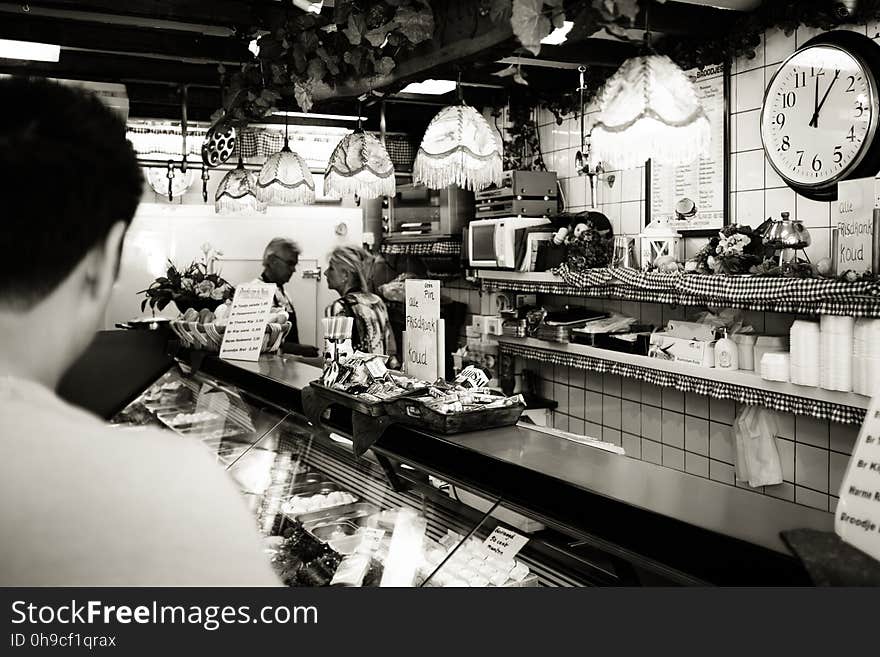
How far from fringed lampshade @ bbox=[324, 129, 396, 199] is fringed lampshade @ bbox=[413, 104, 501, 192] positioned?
520mm

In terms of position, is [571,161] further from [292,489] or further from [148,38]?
[292,489]

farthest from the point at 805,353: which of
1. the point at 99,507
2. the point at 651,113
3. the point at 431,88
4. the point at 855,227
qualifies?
the point at 431,88

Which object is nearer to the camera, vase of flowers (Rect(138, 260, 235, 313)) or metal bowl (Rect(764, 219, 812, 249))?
metal bowl (Rect(764, 219, 812, 249))

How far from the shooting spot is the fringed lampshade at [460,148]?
3699mm

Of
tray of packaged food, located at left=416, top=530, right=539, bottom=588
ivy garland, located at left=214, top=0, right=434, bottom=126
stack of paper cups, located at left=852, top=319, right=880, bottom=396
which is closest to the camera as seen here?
tray of packaged food, located at left=416, top=530, right=539, bottom=588

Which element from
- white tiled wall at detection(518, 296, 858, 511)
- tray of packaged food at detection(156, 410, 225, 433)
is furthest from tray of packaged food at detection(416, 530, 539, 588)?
white tiled wall at detection(518, 296, 858, 511)

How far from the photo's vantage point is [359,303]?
5824mm

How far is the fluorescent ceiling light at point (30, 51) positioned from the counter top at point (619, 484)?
463 cm

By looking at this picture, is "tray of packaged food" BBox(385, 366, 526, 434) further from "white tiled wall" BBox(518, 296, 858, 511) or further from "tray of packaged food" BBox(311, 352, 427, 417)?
"white tiled wall" BBox(518, 296, 858, 511)

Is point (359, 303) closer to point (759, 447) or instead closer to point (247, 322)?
point (247, 322)

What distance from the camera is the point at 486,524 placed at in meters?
2.36

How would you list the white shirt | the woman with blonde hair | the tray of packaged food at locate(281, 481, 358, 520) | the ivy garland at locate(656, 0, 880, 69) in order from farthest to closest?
the woman with blonde hair, the ivy garland at locate(656, 0, 880, 69), the tray of packaged food at locate(281, 481, 358, 520), the white shirt

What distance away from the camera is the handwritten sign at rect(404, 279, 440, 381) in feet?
10.2

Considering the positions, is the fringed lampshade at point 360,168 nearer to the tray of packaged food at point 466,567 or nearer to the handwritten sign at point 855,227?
the handwritten sign at point 855,227
